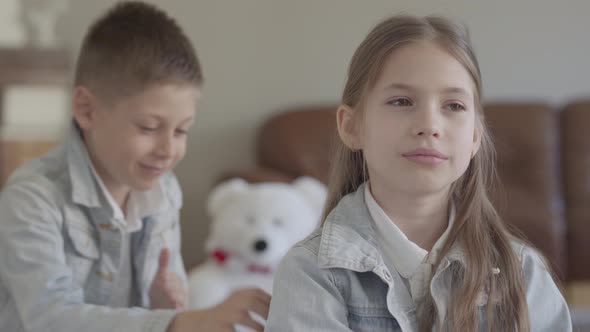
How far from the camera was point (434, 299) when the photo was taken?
1054 mm

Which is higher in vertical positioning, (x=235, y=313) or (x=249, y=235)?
(x=235, y=313)

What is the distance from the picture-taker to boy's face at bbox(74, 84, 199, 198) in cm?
143

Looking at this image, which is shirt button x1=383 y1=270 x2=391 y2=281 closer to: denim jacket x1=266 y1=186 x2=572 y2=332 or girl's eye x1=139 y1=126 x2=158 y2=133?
denim jacket x1=266 y1=186 x2=572 y2=332

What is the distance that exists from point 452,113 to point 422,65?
0.26 ft

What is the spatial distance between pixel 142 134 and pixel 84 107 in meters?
0.16

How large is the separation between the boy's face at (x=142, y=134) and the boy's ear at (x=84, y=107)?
0.02 m

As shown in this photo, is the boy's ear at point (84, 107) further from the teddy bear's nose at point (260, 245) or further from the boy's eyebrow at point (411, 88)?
the teddy bear's nose at point (260, 245)

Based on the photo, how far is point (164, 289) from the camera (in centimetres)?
152

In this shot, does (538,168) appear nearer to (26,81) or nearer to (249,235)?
(249,235)

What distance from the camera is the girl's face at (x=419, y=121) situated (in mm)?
1053

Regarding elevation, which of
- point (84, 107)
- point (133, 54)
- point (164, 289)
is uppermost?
point (133, 54)

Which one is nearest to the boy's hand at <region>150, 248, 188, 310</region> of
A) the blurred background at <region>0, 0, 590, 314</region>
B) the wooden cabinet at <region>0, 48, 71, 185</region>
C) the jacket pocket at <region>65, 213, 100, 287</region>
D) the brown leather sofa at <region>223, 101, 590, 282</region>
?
the jacket pocket at <region>65, 213, 100, 287</region>

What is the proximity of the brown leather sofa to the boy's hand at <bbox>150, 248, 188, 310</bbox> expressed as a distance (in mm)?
A: 1234

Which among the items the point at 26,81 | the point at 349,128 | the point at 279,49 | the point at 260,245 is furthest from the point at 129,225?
the point at 279,49
